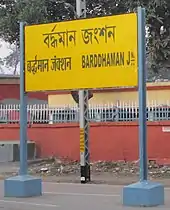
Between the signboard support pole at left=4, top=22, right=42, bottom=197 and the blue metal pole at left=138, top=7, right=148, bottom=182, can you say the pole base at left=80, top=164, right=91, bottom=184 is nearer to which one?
the signboard support pole at left=4, top=22, right=42, bottom=197

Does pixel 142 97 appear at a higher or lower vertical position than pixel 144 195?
higher

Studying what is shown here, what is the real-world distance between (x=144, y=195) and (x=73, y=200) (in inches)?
84.0

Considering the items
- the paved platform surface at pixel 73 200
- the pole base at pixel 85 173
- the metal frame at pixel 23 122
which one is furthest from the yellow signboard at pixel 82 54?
the pole base at pixel 85 173

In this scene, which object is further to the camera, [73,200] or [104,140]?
[104,140]

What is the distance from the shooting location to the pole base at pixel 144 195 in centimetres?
1283

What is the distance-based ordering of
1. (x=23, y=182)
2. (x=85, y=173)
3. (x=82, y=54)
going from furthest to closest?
(x=85, y=173) < (x=82, y=54) < (x=23, y=182)

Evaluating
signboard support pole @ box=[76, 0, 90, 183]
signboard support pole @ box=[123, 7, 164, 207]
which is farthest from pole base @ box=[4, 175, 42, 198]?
signboard support pole @ box=[76, 0, 90, 183]

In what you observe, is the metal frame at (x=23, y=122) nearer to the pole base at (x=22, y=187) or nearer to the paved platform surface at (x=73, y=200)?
the pole base at (x=22, y=187)

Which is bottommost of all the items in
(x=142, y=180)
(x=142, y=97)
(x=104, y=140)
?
(x=142, y=180)

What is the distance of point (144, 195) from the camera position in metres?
12.8

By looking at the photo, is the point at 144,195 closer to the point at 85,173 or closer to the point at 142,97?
the point at 142,97

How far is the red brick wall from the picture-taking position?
22.0 metres

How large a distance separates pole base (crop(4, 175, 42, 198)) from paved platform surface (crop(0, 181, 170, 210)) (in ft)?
0.73

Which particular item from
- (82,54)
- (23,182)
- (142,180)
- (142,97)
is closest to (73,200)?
(23,182)
